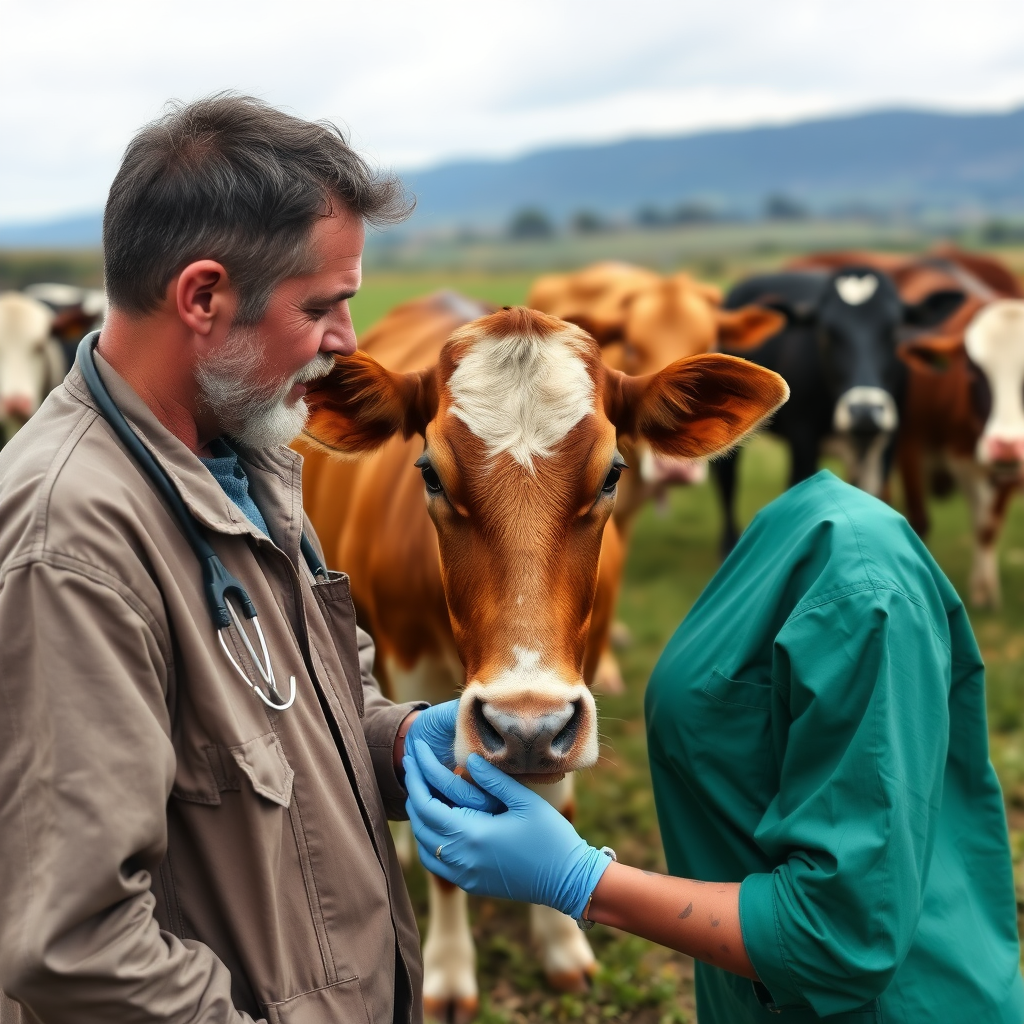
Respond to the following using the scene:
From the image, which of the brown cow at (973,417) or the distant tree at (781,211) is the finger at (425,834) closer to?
the brown cow at (973,417)

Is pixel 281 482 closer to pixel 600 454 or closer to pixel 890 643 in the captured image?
pixel 600 454

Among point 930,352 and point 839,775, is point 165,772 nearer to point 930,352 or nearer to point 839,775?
point 839,775

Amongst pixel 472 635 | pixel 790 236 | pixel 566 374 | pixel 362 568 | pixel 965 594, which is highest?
pixel 566 374

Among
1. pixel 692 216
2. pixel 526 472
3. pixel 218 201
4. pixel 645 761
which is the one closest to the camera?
pixel 218 201

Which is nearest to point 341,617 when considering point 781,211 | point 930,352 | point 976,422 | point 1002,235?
point 930,352

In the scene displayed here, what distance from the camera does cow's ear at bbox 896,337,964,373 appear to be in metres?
7.35

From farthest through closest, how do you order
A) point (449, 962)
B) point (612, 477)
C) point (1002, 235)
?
1. point (1002, 235)
2. point (449, 962)
3. point (612, 477)

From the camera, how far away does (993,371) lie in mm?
7332

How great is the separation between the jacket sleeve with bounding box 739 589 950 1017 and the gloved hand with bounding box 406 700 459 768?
70cm

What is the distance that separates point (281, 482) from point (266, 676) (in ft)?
1.57

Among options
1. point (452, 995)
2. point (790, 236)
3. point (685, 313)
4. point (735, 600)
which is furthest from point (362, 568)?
point (790, 236)

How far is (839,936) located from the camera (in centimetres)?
173

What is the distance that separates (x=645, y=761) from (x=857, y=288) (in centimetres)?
402

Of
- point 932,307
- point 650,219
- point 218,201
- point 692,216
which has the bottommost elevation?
point 650,219
